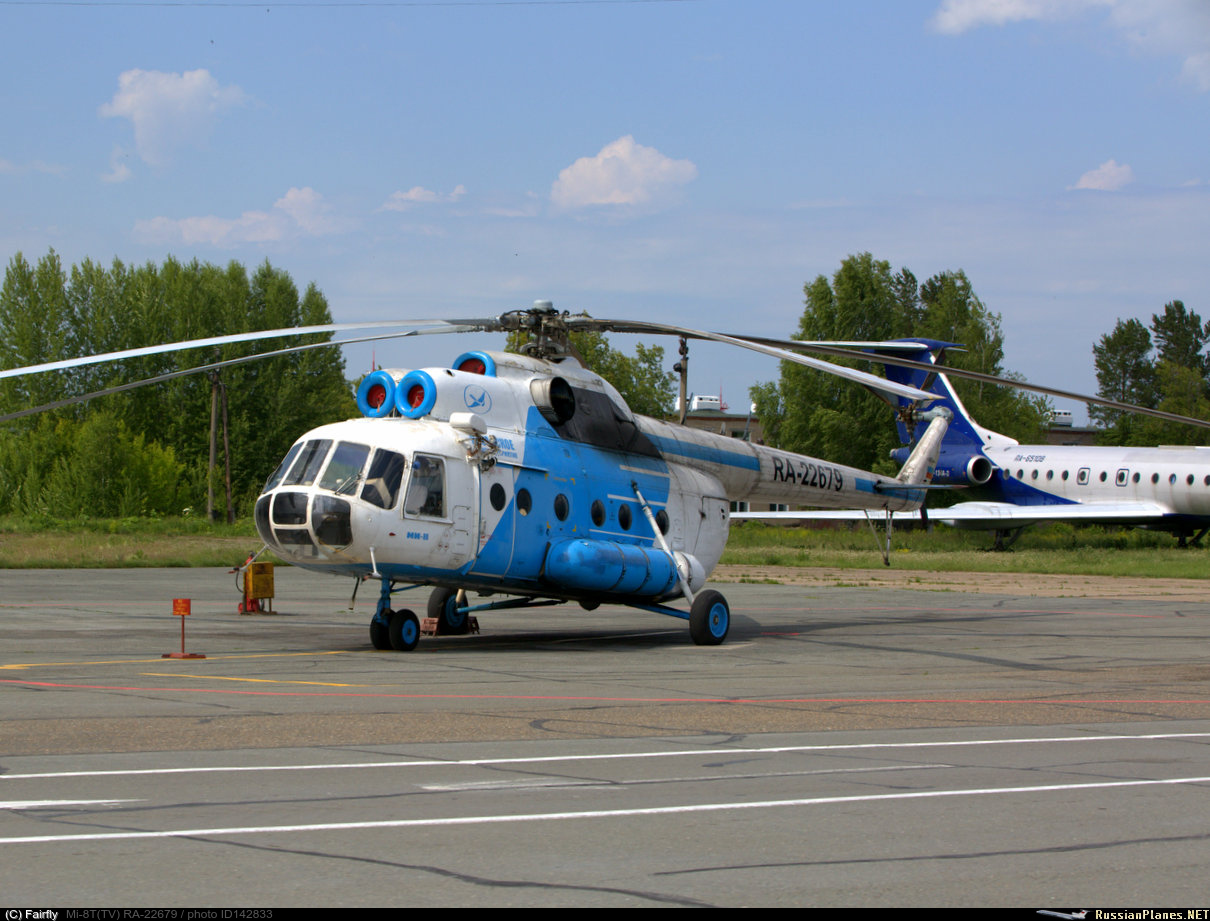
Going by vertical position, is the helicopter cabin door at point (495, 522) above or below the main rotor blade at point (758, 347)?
below

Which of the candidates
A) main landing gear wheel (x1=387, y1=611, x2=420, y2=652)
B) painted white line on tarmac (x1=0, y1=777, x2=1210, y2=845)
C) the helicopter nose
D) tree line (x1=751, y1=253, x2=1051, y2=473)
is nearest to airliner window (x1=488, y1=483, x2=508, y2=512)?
main landing gear wheel (x1=387, y1=611, x2=420, y2=652)

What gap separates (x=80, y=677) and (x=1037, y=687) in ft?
31.9

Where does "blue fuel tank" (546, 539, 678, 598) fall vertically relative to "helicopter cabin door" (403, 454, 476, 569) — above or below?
below

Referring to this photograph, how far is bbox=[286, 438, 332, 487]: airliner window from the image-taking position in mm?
14383

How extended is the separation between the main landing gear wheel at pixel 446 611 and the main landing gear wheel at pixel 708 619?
332 centimetres

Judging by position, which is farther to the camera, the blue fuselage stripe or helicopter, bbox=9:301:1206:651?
the blue fuselage stripe

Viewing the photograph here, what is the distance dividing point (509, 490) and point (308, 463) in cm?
273

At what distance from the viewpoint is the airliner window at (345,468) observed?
14.3 metres

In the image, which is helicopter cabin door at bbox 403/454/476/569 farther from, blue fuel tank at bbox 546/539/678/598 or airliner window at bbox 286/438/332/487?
blue fuel tank at bbox 546/539/678/598

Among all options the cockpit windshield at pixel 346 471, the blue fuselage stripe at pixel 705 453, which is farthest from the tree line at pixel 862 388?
the cockpit windshield at pixel 346 471

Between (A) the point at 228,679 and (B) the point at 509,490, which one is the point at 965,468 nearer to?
(B) the point at 509,490

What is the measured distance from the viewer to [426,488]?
14.9 m

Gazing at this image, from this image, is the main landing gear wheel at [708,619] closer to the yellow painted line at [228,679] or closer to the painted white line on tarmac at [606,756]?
the yellow painted line at [228,679]

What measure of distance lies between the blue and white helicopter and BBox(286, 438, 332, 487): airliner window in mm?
26891
